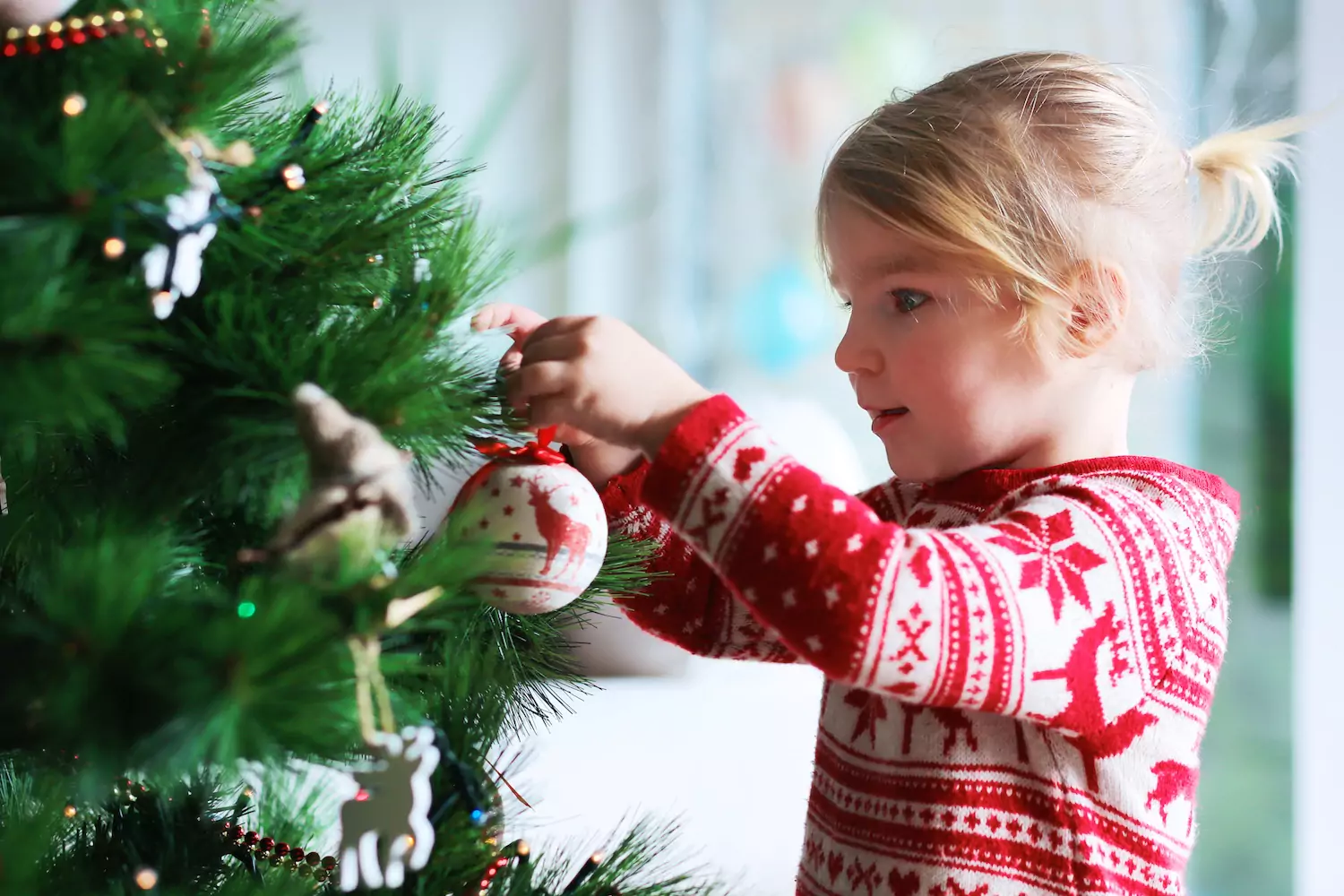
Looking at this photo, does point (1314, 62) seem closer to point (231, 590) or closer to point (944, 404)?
point (944, 404)

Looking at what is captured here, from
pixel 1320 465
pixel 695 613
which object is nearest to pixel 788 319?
pixel 1320 465

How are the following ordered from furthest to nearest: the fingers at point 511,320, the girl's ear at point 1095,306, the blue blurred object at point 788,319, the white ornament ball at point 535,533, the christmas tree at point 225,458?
the blue blurred object at point 788,319 → the girl's ear at point 1095,306 → the fingers at point 511,320 → the white ornament ball at point 535,533 → the christmas tree at point 225,458

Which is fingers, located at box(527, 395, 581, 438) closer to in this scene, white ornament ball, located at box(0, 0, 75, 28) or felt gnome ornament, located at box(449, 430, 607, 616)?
felt gnome ornament, located at box(449, 430, 607, 616)

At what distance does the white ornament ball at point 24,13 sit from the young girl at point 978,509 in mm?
223

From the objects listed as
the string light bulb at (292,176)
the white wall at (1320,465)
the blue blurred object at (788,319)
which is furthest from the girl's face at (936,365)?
the blue blurred object at (788,319)

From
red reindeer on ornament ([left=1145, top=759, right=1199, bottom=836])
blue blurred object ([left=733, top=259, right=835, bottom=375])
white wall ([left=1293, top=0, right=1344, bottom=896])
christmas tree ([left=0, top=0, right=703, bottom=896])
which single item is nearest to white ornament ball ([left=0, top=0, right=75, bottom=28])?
christmas tree ([left=0, top=0, right=703, bottom=896])

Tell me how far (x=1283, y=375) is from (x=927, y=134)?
1175mm

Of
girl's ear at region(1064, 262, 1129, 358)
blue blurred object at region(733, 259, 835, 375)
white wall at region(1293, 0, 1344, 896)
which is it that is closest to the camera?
girl's ear at region(1064, 262, 1129, 358)

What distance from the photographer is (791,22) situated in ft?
7.10

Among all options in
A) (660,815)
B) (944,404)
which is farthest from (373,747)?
(660,815)

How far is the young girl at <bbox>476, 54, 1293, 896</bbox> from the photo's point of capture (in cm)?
54

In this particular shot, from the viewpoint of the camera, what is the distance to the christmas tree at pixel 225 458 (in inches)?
12.9

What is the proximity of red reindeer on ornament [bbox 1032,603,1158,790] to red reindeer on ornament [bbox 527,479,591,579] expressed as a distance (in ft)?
0.77

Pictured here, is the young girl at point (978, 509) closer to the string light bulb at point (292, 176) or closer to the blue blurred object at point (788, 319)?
the string light bulb at point (292, 176)
